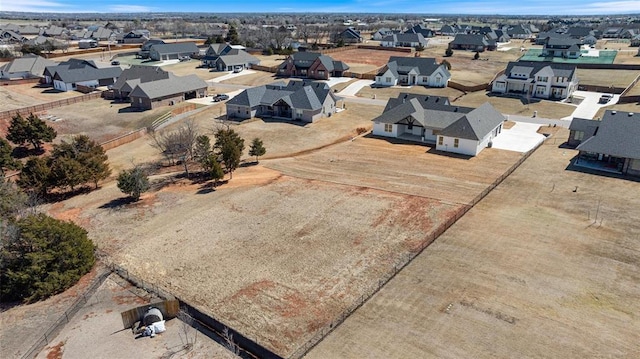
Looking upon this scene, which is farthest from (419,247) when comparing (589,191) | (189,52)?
(189,52)

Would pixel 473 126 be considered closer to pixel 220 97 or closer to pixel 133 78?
pixel 220 97

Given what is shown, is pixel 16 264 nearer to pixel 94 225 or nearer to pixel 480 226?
pixel 94 225

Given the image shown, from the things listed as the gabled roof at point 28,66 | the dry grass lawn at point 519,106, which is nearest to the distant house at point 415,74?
the dry grass lawn at point 519,106

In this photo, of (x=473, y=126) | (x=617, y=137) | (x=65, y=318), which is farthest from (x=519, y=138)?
(x=65, y=318)

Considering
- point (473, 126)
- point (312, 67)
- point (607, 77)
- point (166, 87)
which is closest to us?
point (473, 126)

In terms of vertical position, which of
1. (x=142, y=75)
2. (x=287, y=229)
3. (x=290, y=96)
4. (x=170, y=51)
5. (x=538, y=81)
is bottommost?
(x=287, y=229)

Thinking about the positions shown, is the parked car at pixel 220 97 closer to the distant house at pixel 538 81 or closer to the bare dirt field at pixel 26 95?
the bare dirt field at pixel 26 95
